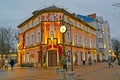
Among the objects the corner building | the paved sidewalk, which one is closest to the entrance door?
the corner building

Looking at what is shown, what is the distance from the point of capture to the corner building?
42406mm

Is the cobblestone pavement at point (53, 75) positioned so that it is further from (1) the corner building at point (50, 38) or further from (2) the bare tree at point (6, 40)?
(2) the bare tree at point (6, 40)

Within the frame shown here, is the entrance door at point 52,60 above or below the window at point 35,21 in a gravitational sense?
below

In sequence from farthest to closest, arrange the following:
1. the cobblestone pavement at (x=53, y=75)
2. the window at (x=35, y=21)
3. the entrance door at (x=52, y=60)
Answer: the window at (x=35, y=21), the entrance door at (x=52, y=60), the cobblestone pavement at (x=53, y=75)

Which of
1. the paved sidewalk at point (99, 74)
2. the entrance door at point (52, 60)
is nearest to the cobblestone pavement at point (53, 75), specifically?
the paved sidewalk at point (99, 74)

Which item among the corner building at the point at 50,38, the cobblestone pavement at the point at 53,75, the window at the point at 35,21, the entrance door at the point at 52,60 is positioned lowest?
the cobblestone pavement at the point at 53,75

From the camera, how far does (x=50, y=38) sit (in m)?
42.6

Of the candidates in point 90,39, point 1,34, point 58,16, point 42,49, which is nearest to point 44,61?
point 42,49

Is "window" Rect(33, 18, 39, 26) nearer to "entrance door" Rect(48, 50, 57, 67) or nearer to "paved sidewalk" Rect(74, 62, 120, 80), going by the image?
"entrance door" Rect(48, 50, 57, 67)

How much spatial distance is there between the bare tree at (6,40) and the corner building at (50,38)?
14717 mm

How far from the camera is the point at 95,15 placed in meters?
86.9

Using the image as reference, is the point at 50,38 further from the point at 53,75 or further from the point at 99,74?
the point at 99,74

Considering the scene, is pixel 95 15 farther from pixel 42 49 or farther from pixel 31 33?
pixel 42 49

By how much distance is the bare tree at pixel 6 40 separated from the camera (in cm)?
6694
